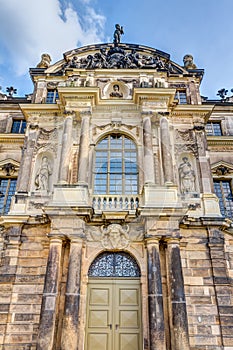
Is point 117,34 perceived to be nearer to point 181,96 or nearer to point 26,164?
point 181,96

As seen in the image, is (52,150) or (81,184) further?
(52,150)

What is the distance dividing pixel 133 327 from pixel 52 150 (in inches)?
289

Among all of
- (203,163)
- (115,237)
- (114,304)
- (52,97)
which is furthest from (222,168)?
(52,97)

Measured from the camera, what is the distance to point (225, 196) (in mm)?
13820

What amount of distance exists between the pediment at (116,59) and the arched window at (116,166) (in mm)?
4128

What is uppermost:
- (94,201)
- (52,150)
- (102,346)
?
(52,150)

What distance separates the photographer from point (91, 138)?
12.5 meters

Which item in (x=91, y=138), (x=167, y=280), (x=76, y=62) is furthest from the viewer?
(x=76, y=62)

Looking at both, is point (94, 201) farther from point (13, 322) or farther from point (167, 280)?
point (13, 322)

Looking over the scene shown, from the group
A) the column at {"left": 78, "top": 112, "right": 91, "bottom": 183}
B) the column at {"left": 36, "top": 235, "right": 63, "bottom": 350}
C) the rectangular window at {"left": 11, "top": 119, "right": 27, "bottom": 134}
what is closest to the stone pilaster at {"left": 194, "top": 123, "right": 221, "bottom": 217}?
the column at {"left": 78, "top": 112, "right": 91, "bottom": 183}

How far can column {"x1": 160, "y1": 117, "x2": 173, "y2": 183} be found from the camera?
11.5m

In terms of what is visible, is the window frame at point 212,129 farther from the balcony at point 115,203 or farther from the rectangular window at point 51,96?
the rectangular window at point 51,96

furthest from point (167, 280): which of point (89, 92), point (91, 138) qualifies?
point (89, 92)

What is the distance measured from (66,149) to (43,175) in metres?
1.40
